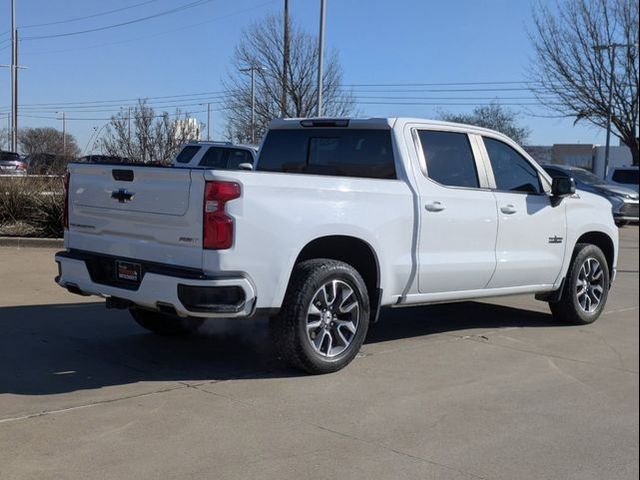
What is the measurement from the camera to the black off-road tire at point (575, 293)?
25.0 feet

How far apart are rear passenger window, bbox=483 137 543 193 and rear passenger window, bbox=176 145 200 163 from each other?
8.72 metres

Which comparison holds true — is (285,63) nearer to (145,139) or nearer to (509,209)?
(145,139)

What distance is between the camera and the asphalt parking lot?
13.1 ft

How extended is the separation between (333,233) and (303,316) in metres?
0.68

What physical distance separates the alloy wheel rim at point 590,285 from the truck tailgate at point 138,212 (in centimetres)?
450

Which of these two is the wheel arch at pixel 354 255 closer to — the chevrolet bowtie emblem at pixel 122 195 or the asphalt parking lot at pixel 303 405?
the asphalt parking lot at pixel 303 405

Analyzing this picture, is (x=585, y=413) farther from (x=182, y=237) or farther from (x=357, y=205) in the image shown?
(x=182, y=237)

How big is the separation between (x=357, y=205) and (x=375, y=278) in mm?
740

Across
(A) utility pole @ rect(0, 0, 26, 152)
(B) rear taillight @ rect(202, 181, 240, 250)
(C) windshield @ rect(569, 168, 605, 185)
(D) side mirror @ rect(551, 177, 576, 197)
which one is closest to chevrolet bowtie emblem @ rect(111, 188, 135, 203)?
(B) rear taillight @ rect(202, 181, 240, 250)

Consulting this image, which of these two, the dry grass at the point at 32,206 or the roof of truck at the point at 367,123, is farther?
the dry grass at the point at 32,206

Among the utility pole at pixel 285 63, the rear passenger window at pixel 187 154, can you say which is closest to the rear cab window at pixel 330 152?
the rear passenger window at pixel 187 154

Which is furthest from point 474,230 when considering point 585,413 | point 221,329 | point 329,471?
point 329,471

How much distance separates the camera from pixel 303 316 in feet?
17.9

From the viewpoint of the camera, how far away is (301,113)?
2734 cm
